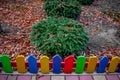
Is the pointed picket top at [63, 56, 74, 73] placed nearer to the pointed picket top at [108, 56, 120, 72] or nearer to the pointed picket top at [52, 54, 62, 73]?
the pointed picket top at [52, 54, 62, 73]

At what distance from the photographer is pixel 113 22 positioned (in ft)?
17.0

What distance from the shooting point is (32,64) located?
2.93 meters

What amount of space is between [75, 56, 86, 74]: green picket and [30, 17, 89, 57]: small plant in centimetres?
38

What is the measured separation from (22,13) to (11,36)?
142cm

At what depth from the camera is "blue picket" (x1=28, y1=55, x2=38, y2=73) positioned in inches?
111

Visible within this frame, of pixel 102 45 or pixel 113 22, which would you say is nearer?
pixel 102 45

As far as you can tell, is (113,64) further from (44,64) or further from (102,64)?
(44,64)

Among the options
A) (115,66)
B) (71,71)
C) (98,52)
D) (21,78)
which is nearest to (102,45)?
(98,52)

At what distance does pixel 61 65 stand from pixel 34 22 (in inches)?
82.0

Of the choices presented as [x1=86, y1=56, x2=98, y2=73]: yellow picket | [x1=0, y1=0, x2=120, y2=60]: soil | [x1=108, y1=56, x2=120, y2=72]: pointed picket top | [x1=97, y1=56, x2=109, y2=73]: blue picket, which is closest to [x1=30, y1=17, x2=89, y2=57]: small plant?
[x1=0, y1=0, x2=120, y2=60]: soil

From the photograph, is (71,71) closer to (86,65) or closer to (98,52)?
(86,65)

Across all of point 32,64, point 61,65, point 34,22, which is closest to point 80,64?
point 61,65

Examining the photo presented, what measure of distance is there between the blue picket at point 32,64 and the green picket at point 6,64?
0.34 m

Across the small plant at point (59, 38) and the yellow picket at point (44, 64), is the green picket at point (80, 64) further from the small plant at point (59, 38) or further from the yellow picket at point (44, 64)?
the yellow picket at point (44, 64)
